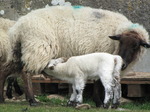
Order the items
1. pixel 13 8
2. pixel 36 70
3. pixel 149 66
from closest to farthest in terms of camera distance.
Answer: pixel 36 70 < pixel 149 66 < pixel 13 8

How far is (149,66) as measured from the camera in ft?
37.3

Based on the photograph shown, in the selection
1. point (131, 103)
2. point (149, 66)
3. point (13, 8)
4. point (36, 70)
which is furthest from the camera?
point (13, 8)

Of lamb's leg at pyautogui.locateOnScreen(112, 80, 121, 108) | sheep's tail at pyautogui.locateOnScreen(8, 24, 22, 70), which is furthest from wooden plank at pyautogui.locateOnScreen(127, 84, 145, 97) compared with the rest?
sheep's tail at pyautogui.locateOnScreen(8, 24, 22, 70)

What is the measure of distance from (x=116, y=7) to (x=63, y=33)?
10.3 feet

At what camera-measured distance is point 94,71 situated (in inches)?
317

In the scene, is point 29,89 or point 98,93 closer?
point 29,89

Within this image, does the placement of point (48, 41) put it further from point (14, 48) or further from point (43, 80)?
point (43, 80)

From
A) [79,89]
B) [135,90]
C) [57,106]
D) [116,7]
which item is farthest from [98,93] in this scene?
[116,7]

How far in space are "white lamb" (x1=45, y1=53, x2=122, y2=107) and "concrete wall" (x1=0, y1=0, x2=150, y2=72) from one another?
3503 mm

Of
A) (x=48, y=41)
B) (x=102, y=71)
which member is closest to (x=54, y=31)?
(x=48, y=41)

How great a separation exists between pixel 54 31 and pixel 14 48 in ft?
2.72

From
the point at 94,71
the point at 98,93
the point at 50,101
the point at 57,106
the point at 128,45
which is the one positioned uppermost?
the point at 128,45

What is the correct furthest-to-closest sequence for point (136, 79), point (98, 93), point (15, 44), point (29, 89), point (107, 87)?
point (136, 79) < point (98, 93) < point (15, 44) < point (29, 89) < point (107, 87)

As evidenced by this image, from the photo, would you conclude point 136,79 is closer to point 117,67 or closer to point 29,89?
point 117,67
